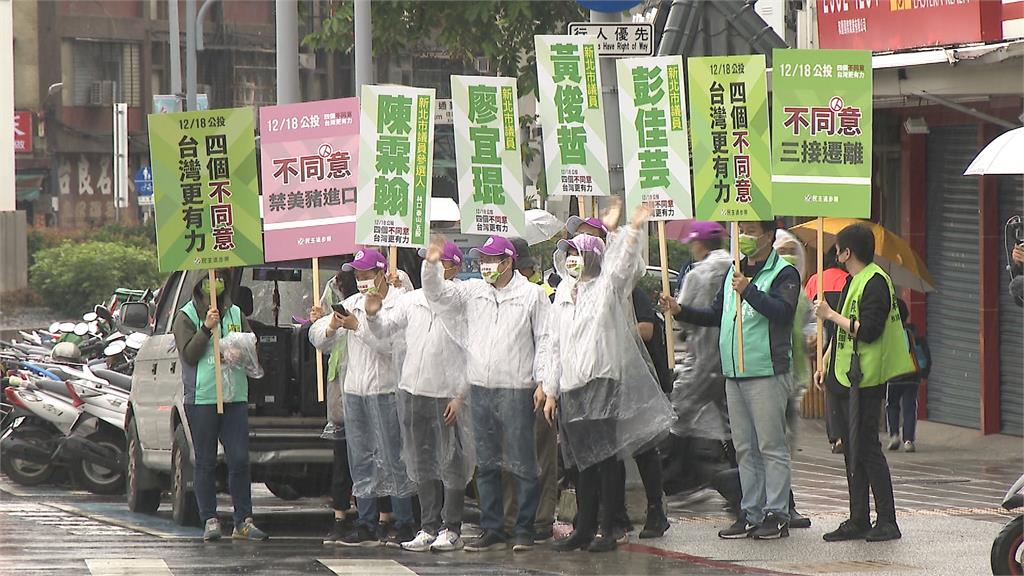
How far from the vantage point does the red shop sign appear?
1708cm

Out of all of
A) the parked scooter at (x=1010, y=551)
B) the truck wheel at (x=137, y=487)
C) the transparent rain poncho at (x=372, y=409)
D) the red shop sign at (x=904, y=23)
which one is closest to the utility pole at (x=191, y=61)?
the red shop sign at (x=904, y=23)

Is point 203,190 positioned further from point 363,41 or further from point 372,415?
point 363,41

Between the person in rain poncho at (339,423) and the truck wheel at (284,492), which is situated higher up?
the person in rain poncho at (339,423)

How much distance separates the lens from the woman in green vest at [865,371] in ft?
34.9

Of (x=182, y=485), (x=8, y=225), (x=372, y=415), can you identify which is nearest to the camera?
(x=372, y=415)

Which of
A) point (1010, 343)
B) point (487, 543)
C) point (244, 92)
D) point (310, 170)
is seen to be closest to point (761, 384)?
point (487, 543)

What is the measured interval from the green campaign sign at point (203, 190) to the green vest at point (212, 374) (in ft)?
1.08

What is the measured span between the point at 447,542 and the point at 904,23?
9.43m

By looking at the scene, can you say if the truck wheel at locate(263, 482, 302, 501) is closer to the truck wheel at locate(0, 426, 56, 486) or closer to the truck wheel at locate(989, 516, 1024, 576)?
the truck wheel at locate(0, 426, 56, 486)

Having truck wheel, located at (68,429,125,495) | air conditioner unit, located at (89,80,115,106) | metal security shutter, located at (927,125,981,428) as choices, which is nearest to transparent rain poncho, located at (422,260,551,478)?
truck wheel, located at (68,429,125,495)

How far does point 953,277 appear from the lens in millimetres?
19109

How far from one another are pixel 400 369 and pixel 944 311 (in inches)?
375

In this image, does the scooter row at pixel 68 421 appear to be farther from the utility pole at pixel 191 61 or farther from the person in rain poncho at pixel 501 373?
the utility pole at pixel 191 61

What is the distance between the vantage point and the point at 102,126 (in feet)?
159
